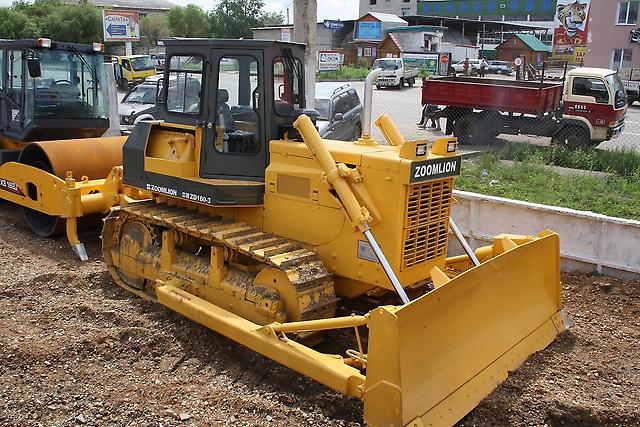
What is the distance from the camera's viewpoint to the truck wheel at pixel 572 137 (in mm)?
14945

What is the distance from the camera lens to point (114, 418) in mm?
4461

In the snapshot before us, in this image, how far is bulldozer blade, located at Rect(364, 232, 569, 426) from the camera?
4109 mm

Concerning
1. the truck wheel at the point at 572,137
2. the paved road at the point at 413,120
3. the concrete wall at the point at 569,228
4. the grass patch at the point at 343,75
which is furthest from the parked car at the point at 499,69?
the concrete wall at the point at 569,228

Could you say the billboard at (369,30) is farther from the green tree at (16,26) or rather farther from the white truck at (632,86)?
the white truck at (632,86)

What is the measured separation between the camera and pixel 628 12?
33.7 meters

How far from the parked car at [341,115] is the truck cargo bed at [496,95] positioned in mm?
2745

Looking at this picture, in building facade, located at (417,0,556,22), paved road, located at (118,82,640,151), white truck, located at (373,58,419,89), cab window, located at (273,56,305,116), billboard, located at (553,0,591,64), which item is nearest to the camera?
cab window, located at (273,56,305,116)

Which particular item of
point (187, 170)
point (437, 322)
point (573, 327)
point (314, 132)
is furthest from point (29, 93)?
point (573, 327)

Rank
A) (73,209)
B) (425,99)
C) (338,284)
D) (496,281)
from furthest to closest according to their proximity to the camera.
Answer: (425,99)
(73,209)
(338,284)
(496,281)

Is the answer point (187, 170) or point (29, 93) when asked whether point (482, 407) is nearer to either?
point (187, 170)

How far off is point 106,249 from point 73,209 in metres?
0.87

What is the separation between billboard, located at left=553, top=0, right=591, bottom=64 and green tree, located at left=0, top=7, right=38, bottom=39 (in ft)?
126

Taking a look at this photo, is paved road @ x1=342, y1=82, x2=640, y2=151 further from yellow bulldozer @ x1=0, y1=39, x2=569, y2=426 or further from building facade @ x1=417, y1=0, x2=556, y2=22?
building facade @ x1=417, y1=0, x2=556, y2=22

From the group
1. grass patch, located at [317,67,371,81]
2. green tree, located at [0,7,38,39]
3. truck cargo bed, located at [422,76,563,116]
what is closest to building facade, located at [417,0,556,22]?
grass patch, located at [317,67,371,81]
